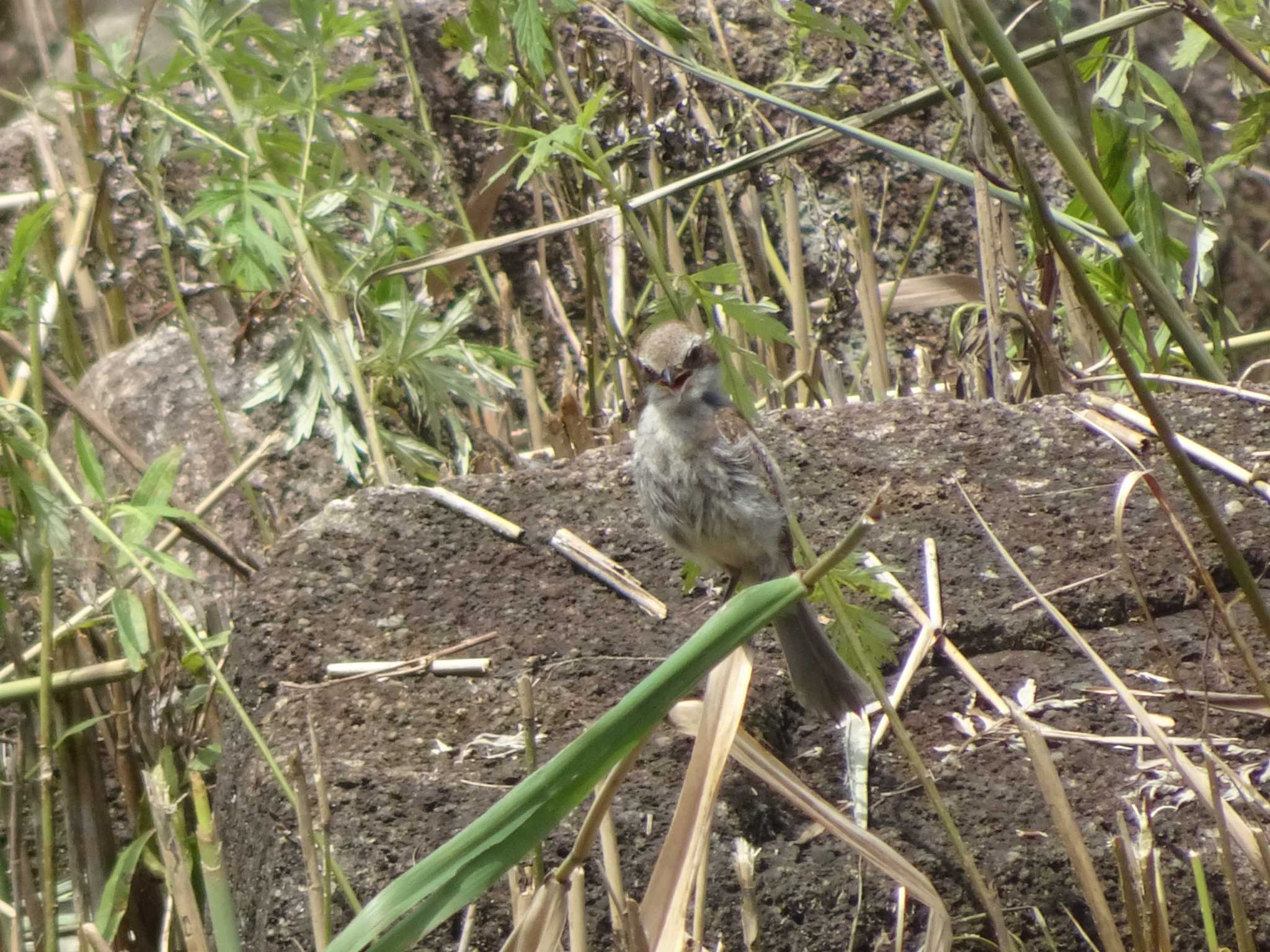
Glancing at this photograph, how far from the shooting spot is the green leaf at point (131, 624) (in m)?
2.39

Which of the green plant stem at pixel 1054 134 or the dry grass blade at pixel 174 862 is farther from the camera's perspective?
the dry grass blade at pixel 174 862

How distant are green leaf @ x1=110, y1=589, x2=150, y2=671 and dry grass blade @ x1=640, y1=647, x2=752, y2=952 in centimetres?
123

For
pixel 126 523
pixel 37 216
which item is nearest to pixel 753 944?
pixel 126 523

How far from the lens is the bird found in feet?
10.2

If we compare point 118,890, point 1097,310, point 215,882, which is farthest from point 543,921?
point 118,890

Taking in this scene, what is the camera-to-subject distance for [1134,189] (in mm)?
2912

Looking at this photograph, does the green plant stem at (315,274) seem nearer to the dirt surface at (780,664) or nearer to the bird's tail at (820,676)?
the dirt surface at (780,664)

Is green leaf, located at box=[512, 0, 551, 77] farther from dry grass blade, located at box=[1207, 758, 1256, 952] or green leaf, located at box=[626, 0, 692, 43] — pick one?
dry grass blade, located at box=[1207, 758, 1256, 952]

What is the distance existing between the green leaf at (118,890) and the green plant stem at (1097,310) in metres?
2.24

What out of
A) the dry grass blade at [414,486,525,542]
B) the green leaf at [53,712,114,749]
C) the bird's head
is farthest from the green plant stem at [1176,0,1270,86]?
the green leaf at [53,712,114,749]

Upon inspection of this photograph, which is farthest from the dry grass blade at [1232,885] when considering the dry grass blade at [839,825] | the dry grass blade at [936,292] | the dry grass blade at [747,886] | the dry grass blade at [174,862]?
the dry grass blade at [936,292]

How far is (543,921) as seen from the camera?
1.48 metres

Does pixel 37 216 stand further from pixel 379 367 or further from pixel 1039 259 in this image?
pixel 1039 259

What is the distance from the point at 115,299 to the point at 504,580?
Result: 2.33 meters
